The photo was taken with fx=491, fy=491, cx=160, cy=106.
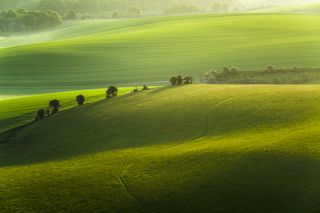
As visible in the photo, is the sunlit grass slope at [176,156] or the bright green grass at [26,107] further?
the bright green grass at [26,107]

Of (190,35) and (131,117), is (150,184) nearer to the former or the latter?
(131,117)

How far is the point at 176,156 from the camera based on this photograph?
2495cm

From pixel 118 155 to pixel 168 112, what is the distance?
25.7 ft

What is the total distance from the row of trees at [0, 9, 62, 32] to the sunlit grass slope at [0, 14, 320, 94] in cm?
4252

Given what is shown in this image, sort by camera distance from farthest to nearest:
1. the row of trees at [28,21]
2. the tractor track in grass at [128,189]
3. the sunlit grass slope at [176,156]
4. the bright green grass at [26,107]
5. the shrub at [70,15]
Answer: the shrub at [70,15] < the row of trees at [28,21] < the bright green grass at [26,107] < the tractor track in grass at [128,189] < the sunlit grass slope at [176,156]

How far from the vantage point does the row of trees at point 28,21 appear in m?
146

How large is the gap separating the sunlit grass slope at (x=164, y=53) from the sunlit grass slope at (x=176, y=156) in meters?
37.5

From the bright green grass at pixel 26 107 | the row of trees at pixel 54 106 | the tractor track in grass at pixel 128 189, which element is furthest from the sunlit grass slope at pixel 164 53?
the tractor track in grass at pixel 128 189

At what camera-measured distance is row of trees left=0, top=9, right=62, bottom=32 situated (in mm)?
146125

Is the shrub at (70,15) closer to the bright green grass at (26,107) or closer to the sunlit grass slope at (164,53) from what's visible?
the sunlit grass slope at (164,53)

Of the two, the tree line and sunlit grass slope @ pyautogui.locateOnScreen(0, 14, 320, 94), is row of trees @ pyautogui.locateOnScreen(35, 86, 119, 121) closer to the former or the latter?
the tree line

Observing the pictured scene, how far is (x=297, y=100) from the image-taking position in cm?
3247

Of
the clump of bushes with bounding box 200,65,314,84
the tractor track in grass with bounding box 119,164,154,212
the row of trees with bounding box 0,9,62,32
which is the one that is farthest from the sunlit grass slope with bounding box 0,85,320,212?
the row of trees with bounding box 0,9,62,32

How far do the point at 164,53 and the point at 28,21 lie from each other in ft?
238
